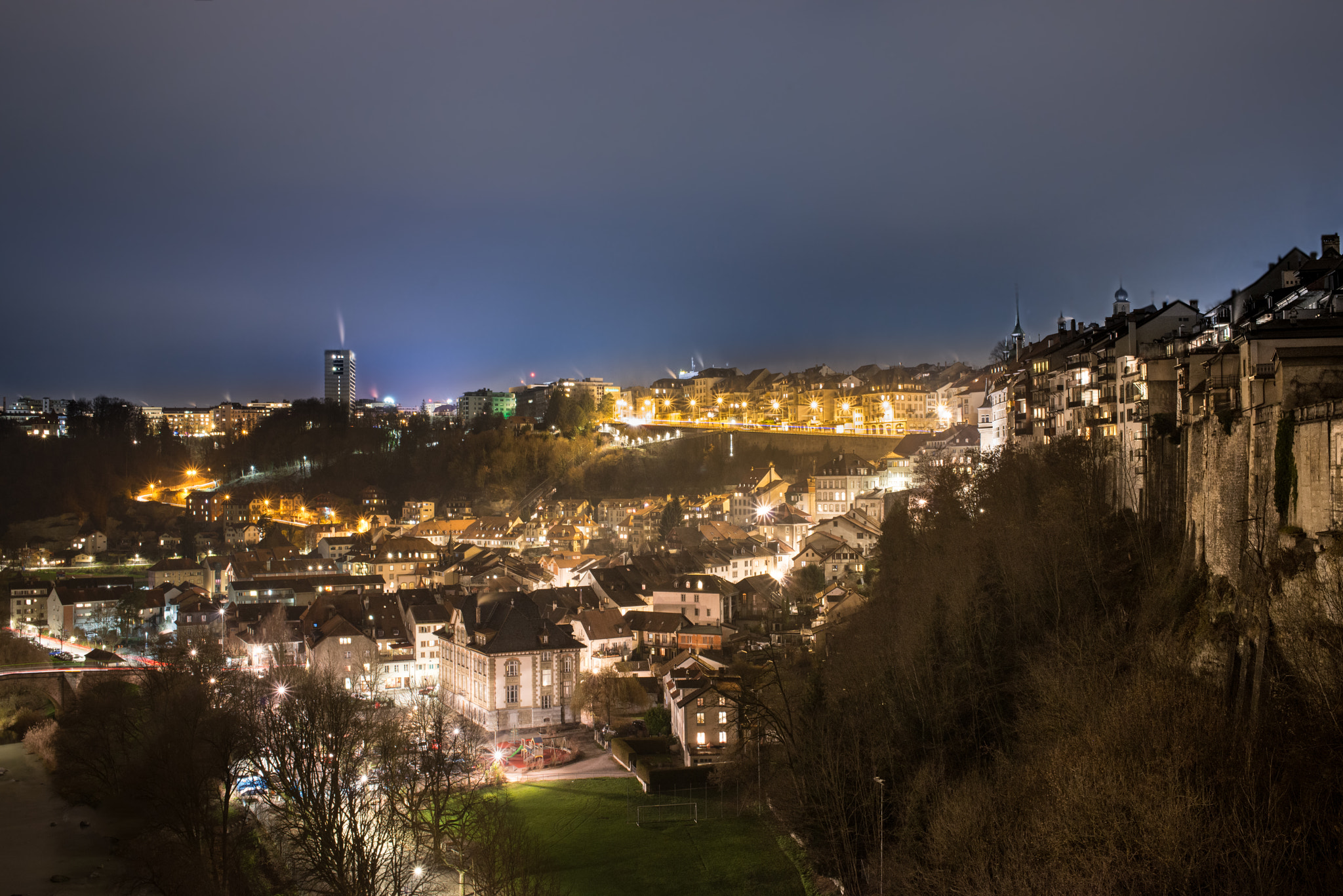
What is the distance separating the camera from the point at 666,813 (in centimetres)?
2208

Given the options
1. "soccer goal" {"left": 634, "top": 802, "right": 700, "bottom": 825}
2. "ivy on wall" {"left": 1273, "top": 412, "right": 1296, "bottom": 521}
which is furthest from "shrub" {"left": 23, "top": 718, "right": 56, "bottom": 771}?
"ivy on wall" {"left": 1273, "top": 412, "right": 1296, "bottom": 521}

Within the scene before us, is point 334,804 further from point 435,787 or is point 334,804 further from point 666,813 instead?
point 666,813

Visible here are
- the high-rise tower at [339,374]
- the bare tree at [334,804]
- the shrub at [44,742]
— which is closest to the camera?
the bare tree at [334,804]

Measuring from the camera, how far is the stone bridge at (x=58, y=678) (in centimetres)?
3353

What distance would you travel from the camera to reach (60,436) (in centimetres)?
8756

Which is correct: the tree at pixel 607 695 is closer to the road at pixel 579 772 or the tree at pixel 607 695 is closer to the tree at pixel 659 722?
the tree at pixel 659 722

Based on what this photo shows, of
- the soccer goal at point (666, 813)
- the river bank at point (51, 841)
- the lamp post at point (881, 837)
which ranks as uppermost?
the lamp post at point (881, 837)

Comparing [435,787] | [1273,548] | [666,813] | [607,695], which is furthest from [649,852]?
[1273,548]

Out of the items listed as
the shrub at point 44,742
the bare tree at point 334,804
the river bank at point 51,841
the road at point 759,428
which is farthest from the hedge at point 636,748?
the road at point 759,428

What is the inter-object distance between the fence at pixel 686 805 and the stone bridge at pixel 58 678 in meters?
20.2

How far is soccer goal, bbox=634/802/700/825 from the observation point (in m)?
21.6

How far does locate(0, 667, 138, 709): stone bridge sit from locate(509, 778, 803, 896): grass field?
1883 centimetres

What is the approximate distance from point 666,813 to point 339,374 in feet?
455

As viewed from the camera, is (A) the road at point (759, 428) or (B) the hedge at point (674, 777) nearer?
(B) the hedge at point (674, 777)
